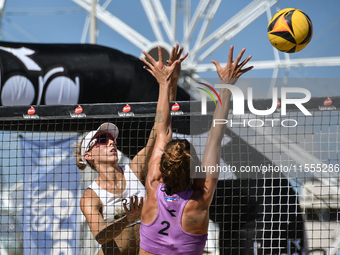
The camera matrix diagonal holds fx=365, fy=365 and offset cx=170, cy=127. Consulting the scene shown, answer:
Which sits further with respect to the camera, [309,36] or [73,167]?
[73,167]

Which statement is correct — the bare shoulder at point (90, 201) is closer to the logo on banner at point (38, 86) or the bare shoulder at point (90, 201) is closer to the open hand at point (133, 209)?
the open hand at point (133, 209)

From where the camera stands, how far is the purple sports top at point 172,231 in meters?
2.55

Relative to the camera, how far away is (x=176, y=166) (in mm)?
2496

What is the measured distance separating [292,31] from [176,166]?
232cm

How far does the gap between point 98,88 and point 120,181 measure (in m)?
2.55

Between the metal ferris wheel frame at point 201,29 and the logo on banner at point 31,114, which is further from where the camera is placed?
the metal ferris wheel frame at point 201,29

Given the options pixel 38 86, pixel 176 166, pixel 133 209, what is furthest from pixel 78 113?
pixel 38 86

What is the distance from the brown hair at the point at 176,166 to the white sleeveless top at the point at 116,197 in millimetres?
1329

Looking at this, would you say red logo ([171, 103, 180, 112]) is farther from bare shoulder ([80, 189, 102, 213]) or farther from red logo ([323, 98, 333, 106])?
red logo ([323, 98, 333, 106])

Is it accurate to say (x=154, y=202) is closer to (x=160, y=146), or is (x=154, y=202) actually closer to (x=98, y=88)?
(x=160, y=146)

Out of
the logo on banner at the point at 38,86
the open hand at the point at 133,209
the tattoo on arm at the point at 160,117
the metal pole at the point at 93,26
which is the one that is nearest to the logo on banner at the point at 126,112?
the tattoo on arm at the point at 160,117

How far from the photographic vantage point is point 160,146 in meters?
2.85

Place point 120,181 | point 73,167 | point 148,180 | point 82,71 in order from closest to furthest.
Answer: point 148,180 < point 120,181 < point 82,71 < point 73,167

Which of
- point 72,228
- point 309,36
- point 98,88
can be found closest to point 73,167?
point 72,228
